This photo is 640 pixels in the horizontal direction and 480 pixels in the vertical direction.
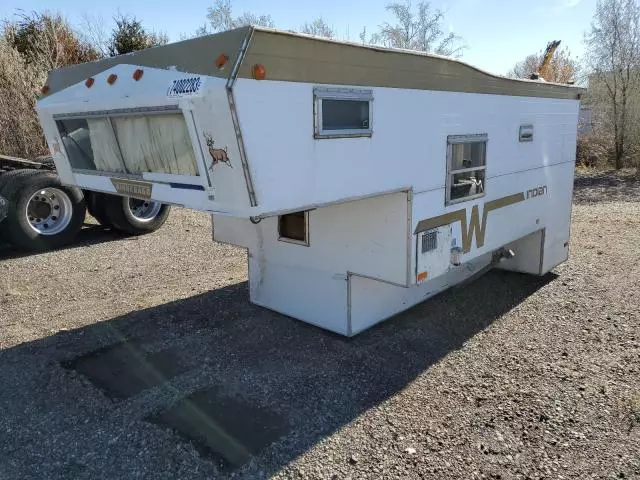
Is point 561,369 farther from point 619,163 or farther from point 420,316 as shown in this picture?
point 619,163

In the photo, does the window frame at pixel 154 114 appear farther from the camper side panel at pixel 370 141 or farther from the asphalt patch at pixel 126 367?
the asphalt patch at pixel 126 367

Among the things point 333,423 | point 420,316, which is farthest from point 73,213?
point 333,423

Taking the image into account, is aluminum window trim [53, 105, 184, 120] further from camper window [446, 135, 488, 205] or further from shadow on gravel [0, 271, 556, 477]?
camper window [446, 135, 488, 205]

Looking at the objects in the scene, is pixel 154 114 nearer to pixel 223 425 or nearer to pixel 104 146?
pixel 104 146

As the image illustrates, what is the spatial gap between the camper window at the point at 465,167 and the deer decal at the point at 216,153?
192 cm

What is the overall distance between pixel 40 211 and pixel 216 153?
573cm

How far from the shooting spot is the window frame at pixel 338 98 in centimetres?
288

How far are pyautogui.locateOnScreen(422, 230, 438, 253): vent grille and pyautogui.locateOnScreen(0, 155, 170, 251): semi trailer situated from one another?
477 centimetres

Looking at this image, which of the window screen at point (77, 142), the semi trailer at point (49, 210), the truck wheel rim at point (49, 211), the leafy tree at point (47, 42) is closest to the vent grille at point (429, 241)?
the window screen at point (77, 142)

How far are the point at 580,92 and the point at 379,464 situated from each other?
4971 mm

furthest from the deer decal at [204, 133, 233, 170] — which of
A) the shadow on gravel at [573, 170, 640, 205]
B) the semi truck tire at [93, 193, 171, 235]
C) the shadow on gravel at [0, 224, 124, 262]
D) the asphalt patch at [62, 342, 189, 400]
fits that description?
the shadow on gravel at [573, 170, 640, 205]

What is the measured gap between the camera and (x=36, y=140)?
12.1 metres

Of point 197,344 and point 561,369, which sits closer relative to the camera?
point 561,369

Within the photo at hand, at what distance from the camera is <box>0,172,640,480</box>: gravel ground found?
287 cm
